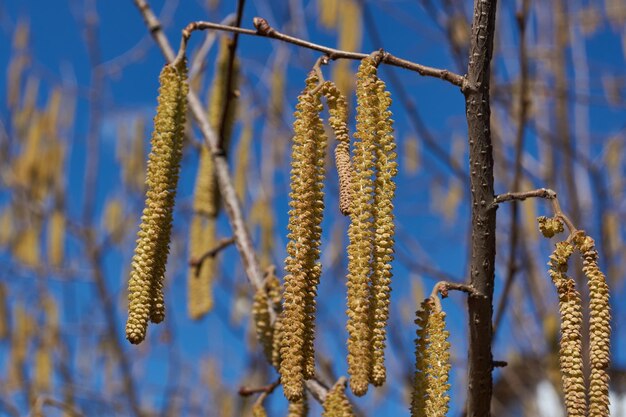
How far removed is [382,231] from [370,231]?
0.04 ft

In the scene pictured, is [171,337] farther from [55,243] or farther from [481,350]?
[481,350]

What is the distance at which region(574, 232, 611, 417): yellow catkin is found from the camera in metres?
0.69

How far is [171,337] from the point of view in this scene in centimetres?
286

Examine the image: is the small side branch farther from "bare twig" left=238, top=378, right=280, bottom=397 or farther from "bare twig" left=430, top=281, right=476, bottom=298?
"bare twig" left=238, top=378, right=280, bottom=397

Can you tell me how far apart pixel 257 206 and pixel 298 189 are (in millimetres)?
1738

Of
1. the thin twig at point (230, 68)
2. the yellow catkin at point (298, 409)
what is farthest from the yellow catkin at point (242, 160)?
the yellow catkin at point (298, 409)

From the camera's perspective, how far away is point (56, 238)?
109 inches

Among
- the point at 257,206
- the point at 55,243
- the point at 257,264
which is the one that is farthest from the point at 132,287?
the point at 55,243

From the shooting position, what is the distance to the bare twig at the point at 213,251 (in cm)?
134

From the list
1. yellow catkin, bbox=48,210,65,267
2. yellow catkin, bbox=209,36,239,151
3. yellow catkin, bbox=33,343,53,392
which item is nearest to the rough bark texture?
yellow catkin, bbox=209,36,239,151

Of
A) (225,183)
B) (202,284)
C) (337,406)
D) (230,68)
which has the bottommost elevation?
(337,406)

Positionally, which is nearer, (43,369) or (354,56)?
(354,56)

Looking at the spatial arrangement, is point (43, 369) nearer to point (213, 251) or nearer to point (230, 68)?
point (213, 251)

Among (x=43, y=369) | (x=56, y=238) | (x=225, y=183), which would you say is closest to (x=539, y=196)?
(x=225, y=183)
